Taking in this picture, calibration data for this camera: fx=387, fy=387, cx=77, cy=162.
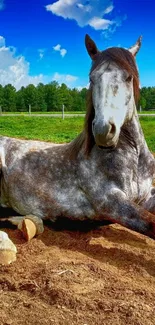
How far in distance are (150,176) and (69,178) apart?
1.03 meters

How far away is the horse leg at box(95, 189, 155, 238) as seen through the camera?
13.3 ft

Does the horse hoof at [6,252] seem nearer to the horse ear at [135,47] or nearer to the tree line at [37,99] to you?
the horse ear at [135,47]

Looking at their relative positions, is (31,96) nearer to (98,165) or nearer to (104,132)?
(98,165)

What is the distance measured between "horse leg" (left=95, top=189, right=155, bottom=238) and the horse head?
2.13ft

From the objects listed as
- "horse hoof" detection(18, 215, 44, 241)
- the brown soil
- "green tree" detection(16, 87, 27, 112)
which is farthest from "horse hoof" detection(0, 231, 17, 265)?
"green tree" detection(16, 87, 27, 112)

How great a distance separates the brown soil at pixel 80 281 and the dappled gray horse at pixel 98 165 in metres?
0.35

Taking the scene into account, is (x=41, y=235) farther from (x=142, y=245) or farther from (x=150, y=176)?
(x=150, y=176)

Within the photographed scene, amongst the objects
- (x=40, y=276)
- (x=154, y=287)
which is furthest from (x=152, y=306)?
(x=40, y=276)

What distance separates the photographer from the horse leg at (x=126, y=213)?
160 inches

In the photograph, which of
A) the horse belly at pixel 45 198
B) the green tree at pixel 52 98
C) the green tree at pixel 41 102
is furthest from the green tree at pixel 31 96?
the horse belly at pixel 45 198

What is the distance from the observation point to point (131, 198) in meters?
4.62

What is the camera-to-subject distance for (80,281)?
3.31 metres

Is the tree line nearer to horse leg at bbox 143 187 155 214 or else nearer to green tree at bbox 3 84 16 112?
green tree at bbox 3 84 16 112

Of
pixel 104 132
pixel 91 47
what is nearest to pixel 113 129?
pixel 104 132
